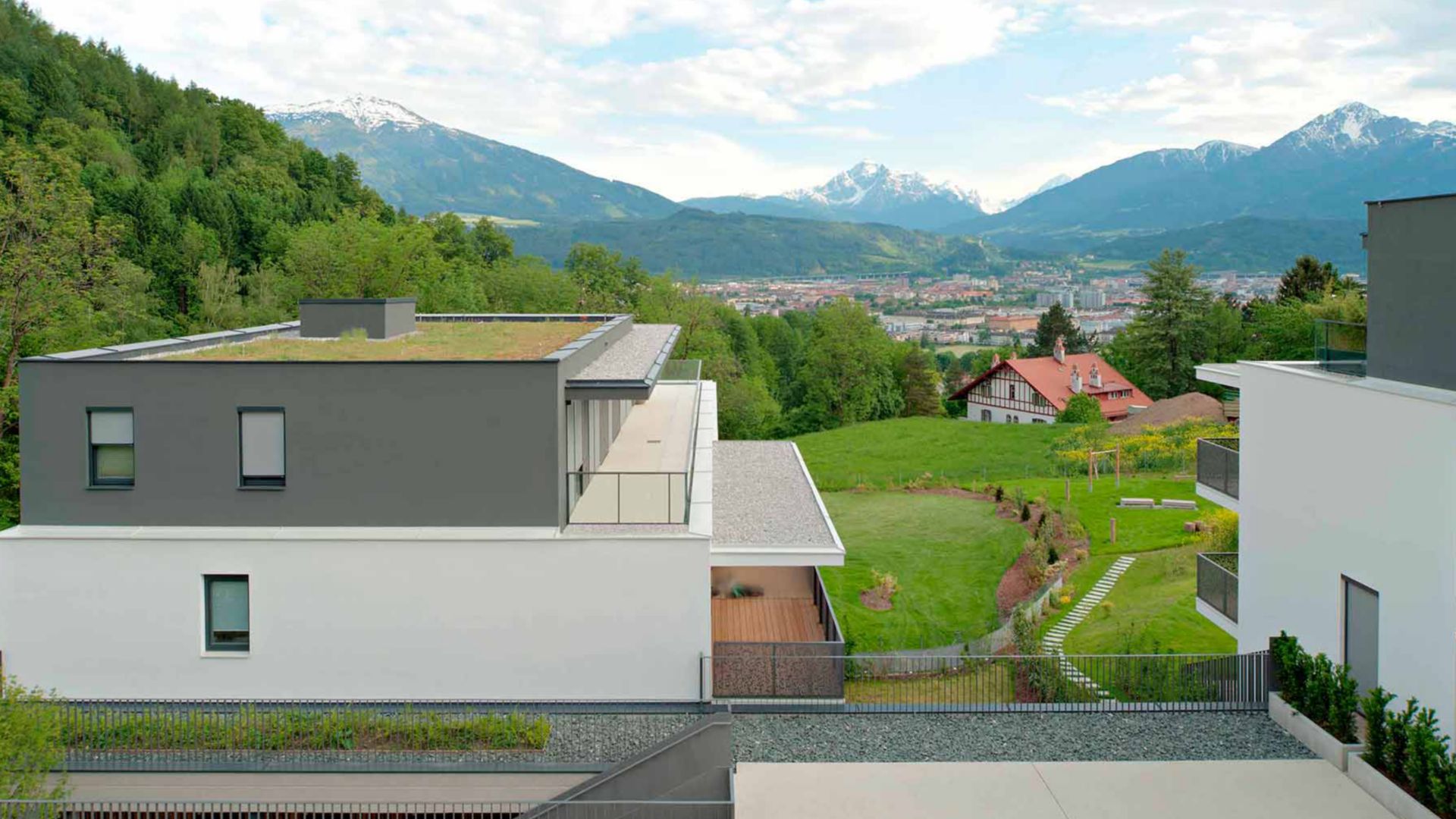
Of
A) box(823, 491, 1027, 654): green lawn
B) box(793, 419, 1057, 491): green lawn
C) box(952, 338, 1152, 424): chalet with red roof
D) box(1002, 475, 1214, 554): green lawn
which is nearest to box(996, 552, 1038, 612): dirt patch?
box(823, 491, 1027, 654): green lawn

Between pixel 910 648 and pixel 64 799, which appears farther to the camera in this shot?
pixel 910 648

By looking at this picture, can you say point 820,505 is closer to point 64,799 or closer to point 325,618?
point 325,618

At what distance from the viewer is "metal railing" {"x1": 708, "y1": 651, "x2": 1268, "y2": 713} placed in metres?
17.6

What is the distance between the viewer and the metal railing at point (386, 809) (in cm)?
1409

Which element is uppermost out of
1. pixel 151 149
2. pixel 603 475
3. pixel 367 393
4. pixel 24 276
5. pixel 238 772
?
pixel 151 149

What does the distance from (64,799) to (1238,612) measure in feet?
61.0

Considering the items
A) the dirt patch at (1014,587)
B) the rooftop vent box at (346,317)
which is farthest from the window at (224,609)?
the dirt patch at (1014,587)

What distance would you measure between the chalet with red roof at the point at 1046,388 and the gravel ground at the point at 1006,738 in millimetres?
72653

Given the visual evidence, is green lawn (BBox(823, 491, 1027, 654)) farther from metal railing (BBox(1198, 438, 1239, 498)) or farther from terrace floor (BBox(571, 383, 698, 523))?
metal railing (BBox(1198, 438, 1239, 498))

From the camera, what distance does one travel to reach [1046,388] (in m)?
91.7

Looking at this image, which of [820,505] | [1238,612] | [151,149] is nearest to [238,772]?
[820,505]

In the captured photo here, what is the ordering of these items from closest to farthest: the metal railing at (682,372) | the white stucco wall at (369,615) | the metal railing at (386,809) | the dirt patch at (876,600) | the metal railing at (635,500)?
the metal railing at (386,809)
the white stucco wall at (369,615)
the metal railing at (635,500)
the metal railing at (682,372)
the dirt patch at (876,600)

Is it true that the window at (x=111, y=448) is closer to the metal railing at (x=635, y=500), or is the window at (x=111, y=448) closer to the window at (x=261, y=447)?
the window at (x=261, y=447)

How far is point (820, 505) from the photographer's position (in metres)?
21.7
